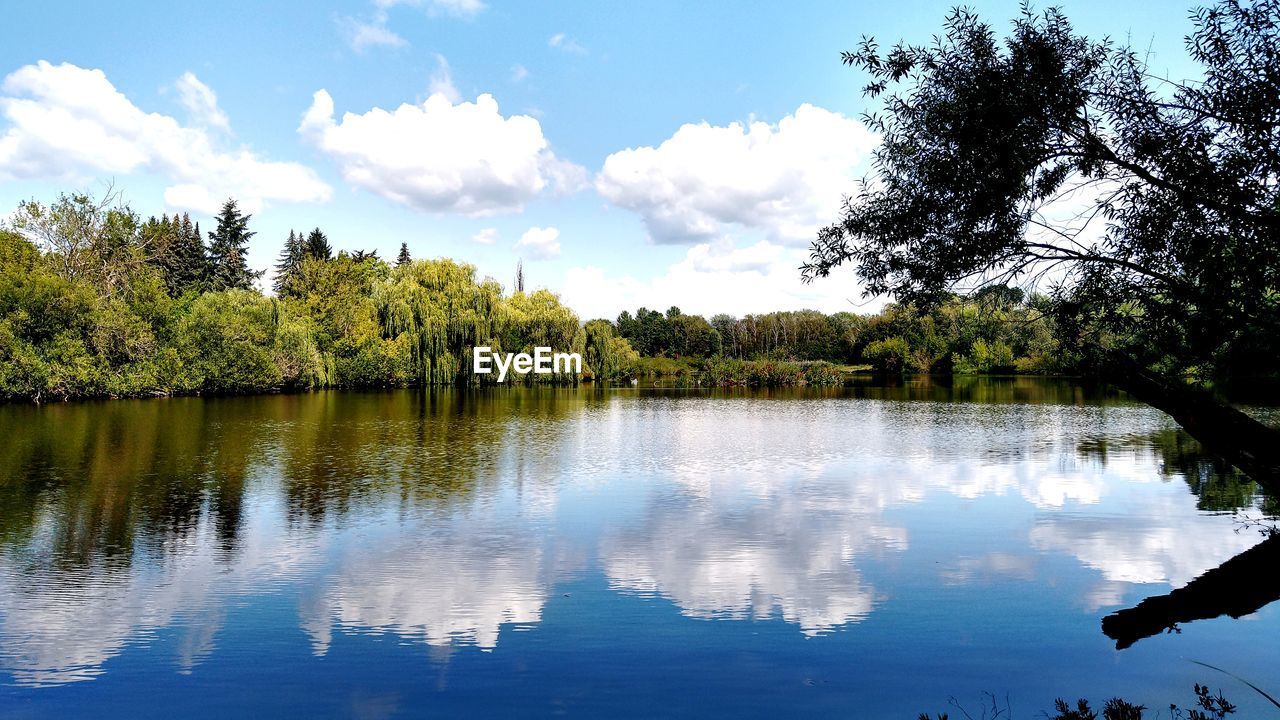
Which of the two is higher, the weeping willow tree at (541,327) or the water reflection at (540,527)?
the weeping willow tree at (541,327)

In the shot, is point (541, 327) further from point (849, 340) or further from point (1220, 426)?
point (1220, 426)

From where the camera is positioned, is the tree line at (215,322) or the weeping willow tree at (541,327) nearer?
the tree line at (215,322)

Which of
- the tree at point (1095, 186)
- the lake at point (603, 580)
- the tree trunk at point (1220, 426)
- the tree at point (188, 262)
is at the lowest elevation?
the lake at point (603, 580)

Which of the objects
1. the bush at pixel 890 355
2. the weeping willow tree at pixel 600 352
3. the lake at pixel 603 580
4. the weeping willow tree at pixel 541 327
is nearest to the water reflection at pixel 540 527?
A: the lake at pixel 603 580

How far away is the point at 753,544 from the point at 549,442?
39.5ft

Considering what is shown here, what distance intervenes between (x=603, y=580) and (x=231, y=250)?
2692 inches

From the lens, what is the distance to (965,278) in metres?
7.10

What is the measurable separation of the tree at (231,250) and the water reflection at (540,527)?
46.3 m

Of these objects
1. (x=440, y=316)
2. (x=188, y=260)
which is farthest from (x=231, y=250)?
(x=440, y=316)

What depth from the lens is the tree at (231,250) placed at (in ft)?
217

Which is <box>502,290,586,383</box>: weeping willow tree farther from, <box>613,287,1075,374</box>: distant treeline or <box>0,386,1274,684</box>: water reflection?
<box>0,386,1274,684</box>: water reflection

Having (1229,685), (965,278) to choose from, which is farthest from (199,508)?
(1229,685)

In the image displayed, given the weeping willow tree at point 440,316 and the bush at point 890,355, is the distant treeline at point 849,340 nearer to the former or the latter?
the bush at point 890,355

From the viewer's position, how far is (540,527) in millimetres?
11336
